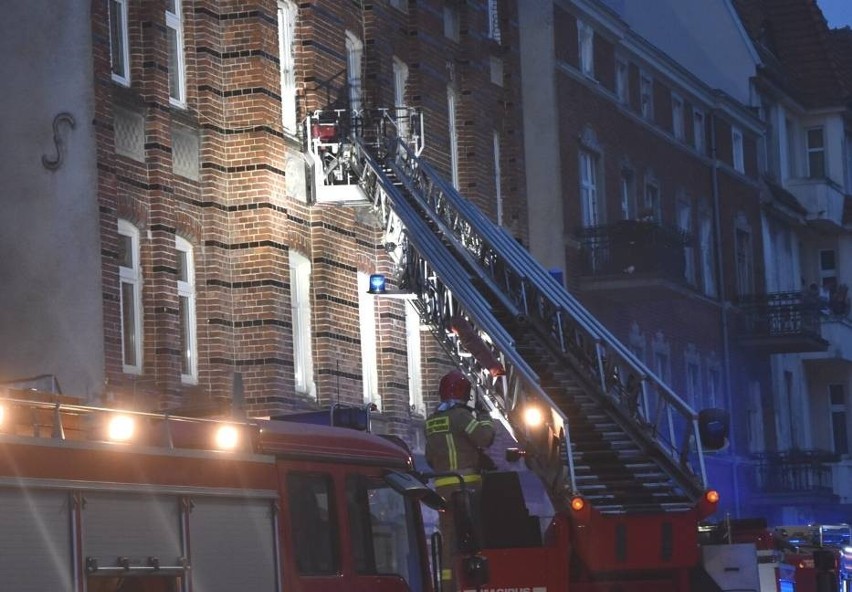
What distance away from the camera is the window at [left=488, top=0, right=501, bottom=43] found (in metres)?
30.9

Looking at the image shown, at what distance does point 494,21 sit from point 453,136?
2902mm

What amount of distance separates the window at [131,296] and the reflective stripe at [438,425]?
6.98 meters

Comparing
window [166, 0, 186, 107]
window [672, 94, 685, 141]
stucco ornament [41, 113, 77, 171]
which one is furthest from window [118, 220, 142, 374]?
window [672, 94, 685, 141]

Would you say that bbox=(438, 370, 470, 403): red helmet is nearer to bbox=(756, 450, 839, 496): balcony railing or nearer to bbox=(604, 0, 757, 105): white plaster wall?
bbox=(756, 450, 839, 496): balcony railing

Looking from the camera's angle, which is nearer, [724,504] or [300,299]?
[300,299]

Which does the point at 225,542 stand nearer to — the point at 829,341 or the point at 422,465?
the point at 422,465

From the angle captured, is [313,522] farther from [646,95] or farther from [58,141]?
[646,95]

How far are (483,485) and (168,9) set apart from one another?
31.6ft

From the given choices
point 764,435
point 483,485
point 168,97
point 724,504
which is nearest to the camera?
point 483,485

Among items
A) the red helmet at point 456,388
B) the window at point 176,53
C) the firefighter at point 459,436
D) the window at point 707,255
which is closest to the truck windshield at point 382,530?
the firefighter at point 459,436

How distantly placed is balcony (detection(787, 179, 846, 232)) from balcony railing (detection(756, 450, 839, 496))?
7.09 metres

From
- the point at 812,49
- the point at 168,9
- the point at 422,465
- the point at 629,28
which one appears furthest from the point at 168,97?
the point at 812,49

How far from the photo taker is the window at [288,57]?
23984 mm

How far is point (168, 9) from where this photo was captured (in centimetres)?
2162
